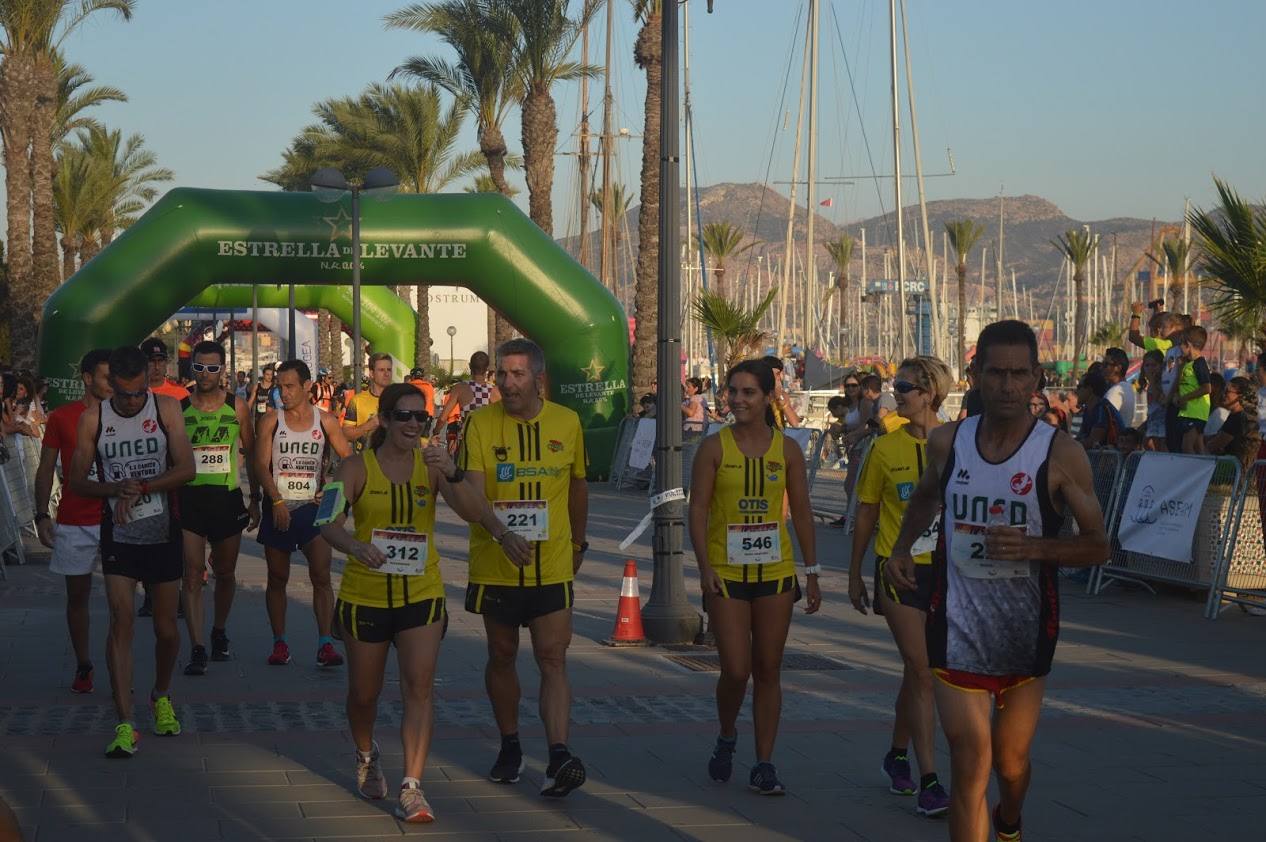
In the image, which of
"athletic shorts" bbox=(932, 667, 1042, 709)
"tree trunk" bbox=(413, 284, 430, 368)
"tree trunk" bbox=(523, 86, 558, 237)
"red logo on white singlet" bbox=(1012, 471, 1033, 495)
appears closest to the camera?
"red logo on white singlet" bbox=(1012, 471, 1033, 495)

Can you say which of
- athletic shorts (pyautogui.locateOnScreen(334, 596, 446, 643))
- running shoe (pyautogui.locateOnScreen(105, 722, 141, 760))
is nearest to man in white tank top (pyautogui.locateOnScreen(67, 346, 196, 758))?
running shoe (pyautogui.locateOnScreen(105, 722, 141, 760))

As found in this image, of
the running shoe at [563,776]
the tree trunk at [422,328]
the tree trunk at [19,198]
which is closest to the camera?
the running shoe at [563,776]

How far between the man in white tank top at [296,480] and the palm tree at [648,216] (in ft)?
60.9

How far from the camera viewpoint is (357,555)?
6215 millimetres

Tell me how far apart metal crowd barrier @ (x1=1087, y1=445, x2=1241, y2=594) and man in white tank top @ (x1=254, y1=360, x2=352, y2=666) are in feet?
19.6

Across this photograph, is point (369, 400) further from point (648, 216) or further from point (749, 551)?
point (648, 216)

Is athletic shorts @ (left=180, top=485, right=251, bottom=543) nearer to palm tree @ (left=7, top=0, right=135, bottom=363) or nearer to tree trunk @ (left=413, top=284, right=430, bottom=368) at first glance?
palm tree @ (left=7, top=0, right=135, bottom=363)

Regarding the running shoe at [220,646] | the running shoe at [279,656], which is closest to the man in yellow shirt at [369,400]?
the running shoe at [220,646]

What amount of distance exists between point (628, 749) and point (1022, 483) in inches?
131

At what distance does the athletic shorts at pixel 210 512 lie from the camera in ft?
31.7

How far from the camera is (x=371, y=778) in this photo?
6.50 m

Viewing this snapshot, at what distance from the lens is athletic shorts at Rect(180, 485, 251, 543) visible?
380 inches

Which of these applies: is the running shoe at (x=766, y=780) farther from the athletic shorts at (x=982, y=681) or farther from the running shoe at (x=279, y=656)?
the running shoe at (x=279, y=656)

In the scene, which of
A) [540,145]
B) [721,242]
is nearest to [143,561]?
[540,145]
